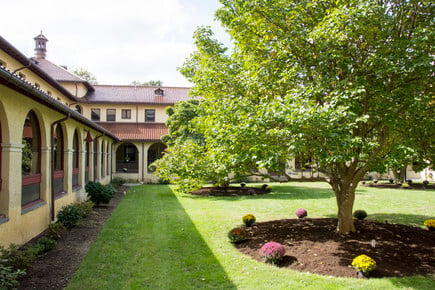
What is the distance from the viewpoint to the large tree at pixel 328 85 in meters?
6.43

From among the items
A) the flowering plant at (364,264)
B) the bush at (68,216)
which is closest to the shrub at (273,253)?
the flowering plant at (364,264)

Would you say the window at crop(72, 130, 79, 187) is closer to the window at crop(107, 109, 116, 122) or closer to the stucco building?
the stucco building

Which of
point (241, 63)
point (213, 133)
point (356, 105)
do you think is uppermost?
point (241, 63)

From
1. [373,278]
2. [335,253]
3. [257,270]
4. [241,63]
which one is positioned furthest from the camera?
[241,63]

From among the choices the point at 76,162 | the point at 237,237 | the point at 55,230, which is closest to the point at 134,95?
the point at 76,162

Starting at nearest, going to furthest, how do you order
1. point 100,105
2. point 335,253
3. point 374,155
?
point 335,253 < point 374,155 < point 100,105

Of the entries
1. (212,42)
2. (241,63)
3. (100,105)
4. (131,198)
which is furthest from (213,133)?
(100,105)

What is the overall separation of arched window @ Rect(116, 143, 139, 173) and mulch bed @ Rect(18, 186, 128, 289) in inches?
795

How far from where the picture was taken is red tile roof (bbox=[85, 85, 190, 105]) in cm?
3099

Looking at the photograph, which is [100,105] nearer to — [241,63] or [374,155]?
[241,63]

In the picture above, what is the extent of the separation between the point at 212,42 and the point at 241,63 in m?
1.91

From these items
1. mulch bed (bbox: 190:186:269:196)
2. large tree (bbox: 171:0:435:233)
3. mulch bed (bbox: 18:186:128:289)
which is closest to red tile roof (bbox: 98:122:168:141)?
mulch bed (bbox: 190:186:269:196)

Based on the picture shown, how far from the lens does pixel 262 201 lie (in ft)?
56.3

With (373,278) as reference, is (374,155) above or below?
above
